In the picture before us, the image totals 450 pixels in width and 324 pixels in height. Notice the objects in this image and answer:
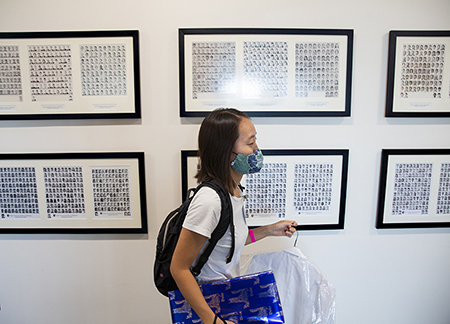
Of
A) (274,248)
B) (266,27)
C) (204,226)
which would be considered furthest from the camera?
(274,248)

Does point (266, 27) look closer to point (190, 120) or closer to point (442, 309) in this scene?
point (190, 120)

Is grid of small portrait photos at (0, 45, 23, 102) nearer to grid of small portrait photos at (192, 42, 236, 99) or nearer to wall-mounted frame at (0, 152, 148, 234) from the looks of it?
wall-mounted frame at (0, 152, 148, 234)

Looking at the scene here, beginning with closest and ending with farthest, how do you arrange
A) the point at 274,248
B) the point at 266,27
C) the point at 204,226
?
the point at 204,226 → the point at 266,27 → the point at 274,248

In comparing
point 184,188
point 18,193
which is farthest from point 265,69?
point 18,193

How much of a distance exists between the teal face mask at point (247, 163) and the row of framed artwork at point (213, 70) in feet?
1.27

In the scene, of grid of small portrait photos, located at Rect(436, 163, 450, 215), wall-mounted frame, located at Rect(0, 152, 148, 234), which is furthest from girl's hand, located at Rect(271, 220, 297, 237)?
grid of small portrait photos, located at Rect(436, 163, 450, 215)

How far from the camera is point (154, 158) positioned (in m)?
1.14

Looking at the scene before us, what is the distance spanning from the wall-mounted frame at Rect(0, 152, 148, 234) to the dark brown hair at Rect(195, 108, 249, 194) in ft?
1.62

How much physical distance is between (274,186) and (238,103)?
416mm

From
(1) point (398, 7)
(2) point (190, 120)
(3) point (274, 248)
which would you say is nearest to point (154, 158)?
(2) point (190, 120)

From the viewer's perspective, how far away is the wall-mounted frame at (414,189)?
1.16 meters

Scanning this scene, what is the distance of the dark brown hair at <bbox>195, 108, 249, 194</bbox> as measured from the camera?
0.72 metres

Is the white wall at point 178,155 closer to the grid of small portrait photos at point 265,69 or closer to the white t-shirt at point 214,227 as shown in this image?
the grid of small portrait photos at point 265,69

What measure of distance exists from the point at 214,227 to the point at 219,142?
0.79 feet
